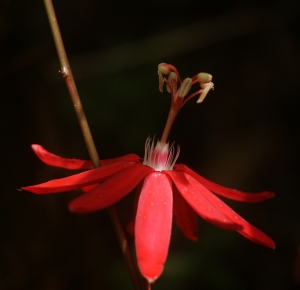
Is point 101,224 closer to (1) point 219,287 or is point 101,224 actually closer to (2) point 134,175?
(1) point 219,287

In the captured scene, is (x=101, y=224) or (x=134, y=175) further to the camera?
(x=101, y=224)

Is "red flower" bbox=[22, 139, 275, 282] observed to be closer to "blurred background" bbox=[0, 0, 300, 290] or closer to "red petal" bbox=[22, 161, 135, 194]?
"red petal" bbox=[22, 161, 135, 194]

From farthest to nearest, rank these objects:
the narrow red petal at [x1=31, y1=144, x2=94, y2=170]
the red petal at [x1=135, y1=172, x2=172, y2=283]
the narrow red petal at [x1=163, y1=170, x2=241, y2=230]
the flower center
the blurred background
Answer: the blurred background → the flower center → the narrow red petal at [x1=31, y1=144, x2=94, y2=170] → the narrow red petal at [x1=163, y1=170, x2=241, y2=230] → the red petal at [x1=135, y1=172, x2=172, y2=283]

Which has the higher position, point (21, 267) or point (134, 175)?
point (134, 175)

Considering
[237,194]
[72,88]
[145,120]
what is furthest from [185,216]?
[145,120]

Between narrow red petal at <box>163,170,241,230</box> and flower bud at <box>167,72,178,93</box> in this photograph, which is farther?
flower bud at <box>167,72,178,93</box>

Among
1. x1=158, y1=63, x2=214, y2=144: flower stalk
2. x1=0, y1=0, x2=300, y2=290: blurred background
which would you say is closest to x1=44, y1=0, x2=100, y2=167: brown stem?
x1=158, y1=63, x2=214, y2=144: flower stalk

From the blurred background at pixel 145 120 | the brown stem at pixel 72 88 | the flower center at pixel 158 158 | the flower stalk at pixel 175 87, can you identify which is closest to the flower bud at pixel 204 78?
the flower stalk at pixel 175 87

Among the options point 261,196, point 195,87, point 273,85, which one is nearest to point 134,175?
point 261,196
